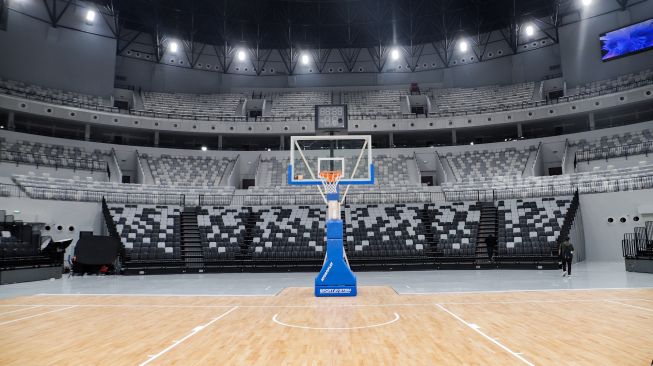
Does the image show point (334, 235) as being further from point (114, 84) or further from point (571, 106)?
point (114, 84)

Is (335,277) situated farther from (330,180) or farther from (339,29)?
(339,29)

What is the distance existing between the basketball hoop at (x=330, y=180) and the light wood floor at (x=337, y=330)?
3.05 metres

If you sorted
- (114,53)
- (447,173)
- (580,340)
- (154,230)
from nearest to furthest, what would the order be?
(580,340) → (154,230) → (447,173) → (114,53)

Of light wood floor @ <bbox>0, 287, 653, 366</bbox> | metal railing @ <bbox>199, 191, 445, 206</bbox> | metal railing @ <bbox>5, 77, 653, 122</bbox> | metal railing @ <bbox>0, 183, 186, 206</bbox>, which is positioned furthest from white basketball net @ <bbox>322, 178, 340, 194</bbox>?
metal railing @ <bbox>5, 77, 653, 122</bbox>

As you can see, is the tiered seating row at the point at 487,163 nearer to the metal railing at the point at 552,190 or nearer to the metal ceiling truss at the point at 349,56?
the metal railing at the point at 552,190

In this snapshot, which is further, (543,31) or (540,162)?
(543,31)

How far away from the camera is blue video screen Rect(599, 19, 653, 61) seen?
25828mm

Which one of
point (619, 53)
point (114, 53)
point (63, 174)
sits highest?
point (114, 53)

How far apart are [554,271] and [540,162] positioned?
13.4m

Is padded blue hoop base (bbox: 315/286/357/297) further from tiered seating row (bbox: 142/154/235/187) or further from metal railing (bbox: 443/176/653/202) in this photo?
tiered seating row (bbox: 142/154/235/187)

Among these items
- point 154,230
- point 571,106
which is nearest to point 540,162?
point 571,106

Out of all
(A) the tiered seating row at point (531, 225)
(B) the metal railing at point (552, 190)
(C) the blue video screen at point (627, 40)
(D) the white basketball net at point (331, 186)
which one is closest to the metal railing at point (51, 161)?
(D) the white basketball net at point (331, 186)

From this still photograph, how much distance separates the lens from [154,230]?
67.1 feet

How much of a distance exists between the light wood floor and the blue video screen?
22519 millimetres
